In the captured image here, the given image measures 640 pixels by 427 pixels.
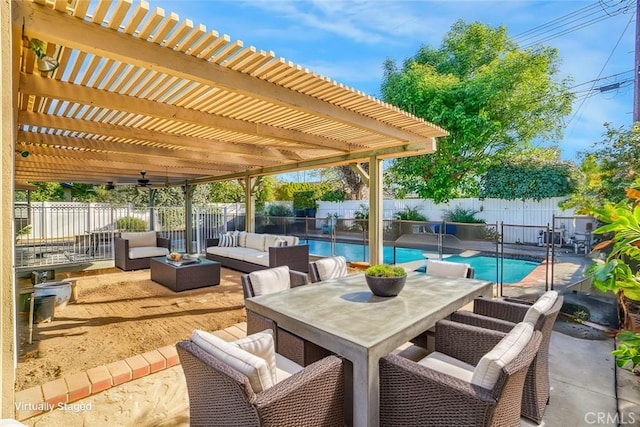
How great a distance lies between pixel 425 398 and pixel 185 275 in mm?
4705

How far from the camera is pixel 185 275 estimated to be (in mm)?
5223

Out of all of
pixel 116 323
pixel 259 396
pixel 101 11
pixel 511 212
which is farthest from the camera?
Answer: pixel 511 212

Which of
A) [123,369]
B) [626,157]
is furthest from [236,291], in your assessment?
[626,157]

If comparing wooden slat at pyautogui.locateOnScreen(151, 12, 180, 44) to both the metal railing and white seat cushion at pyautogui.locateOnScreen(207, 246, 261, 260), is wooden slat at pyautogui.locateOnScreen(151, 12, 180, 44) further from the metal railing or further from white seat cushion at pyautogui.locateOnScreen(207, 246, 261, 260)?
the metal railing

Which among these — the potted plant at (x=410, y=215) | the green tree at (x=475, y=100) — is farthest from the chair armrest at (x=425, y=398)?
the potted plant at (x=410, y=215)

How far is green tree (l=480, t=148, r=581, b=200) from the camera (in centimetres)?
1112

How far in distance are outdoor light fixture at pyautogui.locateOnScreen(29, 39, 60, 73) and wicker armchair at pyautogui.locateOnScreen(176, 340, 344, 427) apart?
7.51 ft

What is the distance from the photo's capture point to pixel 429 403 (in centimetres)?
149

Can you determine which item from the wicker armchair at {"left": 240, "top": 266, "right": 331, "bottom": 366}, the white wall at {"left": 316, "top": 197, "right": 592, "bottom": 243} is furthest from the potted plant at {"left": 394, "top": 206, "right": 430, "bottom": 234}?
the wicker armchair at {"left": 240, "top": 266, "right": 331, "bottom": 366}

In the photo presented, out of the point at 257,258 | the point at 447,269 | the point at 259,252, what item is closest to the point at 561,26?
the point at 447,269

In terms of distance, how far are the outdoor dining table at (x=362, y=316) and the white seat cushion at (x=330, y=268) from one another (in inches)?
17.6

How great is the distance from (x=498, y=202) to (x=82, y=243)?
48.6 ft

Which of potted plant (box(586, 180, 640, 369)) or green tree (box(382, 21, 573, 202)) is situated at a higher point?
green tree (box(382, 21, 573, 202))
